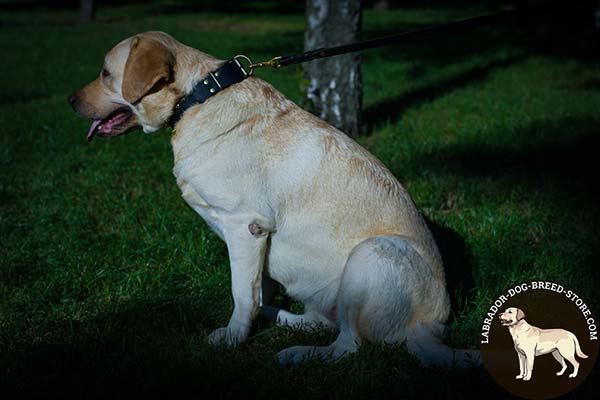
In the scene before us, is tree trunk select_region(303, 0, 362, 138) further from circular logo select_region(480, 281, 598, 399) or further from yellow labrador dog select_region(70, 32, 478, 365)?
circular logo select_region(480, 281, 598, 399)

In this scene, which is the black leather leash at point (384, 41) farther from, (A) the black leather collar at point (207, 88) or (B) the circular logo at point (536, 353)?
(B) the circular logo at point (536, 353)

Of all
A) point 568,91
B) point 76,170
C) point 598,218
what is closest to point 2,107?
point 76,170

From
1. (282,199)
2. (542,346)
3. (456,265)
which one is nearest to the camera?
(542,346)

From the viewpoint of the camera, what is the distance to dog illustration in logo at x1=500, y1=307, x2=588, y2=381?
293 centimetres

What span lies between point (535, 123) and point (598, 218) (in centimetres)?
302

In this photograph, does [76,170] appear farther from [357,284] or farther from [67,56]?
[67,56]

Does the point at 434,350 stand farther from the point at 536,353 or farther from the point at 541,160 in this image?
the point at 541,160

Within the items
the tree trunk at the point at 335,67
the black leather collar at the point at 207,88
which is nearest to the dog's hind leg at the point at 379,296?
the black leather collar at the point at 207,88

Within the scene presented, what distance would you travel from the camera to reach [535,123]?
25.3ft

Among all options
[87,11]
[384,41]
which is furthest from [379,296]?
[87,11]

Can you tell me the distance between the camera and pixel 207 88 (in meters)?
3.22

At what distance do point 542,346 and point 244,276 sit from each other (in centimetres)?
151

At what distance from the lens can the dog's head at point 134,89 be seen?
3070mm

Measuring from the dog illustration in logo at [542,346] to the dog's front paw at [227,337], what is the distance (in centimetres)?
140
